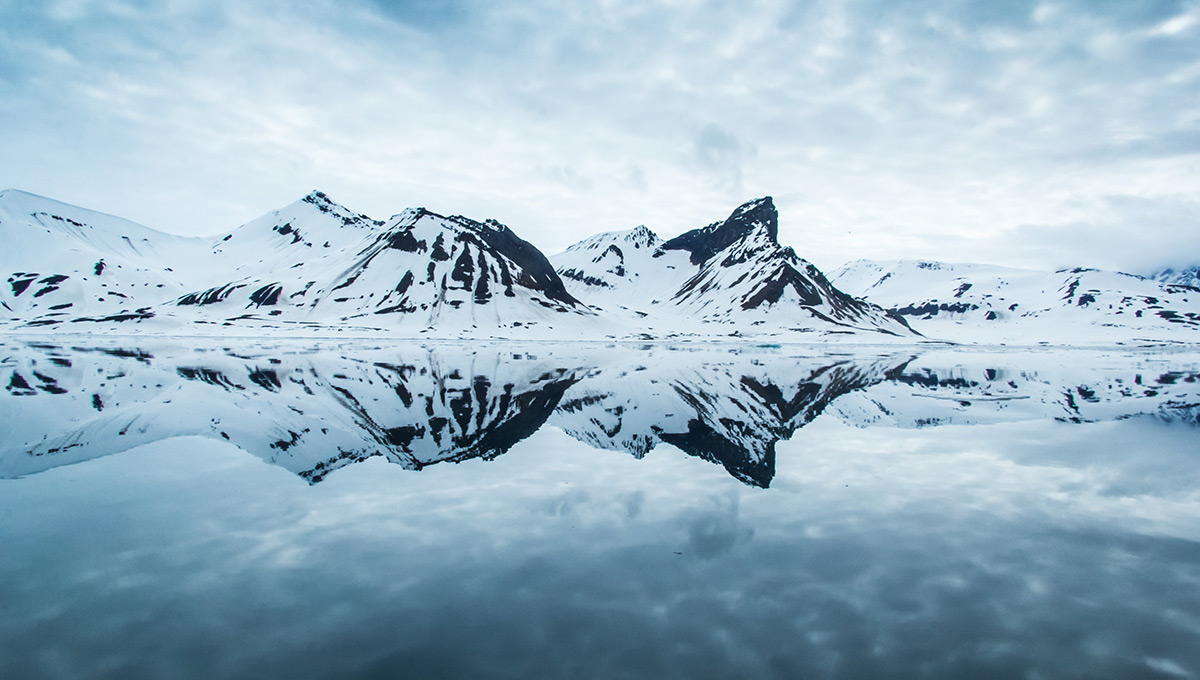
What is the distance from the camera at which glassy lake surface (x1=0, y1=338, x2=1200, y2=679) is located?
734 centimetres

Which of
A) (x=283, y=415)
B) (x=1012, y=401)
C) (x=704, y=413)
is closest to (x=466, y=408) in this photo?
(x=283, y=415)

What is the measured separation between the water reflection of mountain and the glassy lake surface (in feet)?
0.92

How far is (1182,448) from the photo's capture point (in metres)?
20.2

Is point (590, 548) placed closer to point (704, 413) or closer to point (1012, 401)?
point (704, 413)

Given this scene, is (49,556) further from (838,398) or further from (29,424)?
(838,398)

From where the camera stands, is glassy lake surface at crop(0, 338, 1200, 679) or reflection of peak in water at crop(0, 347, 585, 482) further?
reflection of peak in water at crop(0, 347, 585, 482)

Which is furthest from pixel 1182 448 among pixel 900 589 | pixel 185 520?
pixel 185 520

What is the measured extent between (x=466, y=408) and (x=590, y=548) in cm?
1858

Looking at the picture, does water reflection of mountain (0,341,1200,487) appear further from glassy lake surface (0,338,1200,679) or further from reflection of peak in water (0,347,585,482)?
glassy lake surface (0,338,1200,679)

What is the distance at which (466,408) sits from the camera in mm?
28344

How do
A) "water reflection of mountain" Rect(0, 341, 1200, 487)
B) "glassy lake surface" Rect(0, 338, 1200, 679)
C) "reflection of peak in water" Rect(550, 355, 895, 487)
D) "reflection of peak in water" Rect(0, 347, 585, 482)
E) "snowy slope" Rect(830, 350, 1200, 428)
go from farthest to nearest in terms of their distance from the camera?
1. "snowy slope" Rect(830, 350, 1200, 428)
2. "reflection of peak in water" Rect(550, 355, 895, 487)
3. "water reflection of mountain" Rect(0, 341, 1200, 487)
4. "reflection of peak in water" Rect(0, 347, 585, 482)
5. "glassy lake surface" Rect(0, 338, 1200, 679)

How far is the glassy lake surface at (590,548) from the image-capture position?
7344 mm

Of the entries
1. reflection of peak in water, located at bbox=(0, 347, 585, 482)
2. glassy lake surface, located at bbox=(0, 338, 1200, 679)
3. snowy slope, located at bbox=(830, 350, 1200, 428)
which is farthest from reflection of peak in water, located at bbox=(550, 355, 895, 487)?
snowy slope, located at bbox=(830, 350, 1200, 428)

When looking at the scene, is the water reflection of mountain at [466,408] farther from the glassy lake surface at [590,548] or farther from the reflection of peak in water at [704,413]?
the glassy lake surface at [590,548]
